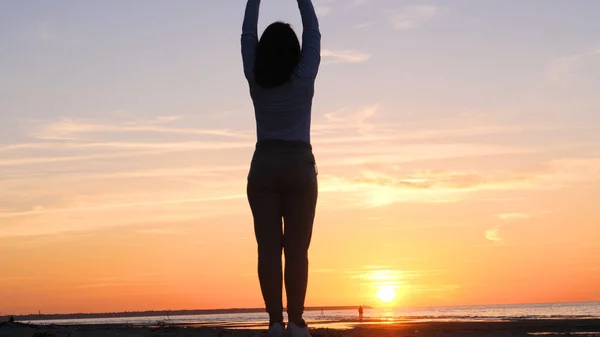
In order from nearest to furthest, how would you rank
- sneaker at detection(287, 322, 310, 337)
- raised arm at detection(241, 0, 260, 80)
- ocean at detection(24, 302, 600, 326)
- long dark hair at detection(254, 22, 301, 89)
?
sneaker at detection(287, 322, 310, 337) < long dark hair at detection(254, 22, 301, 89) < raised arm at detection(241, 0, 260, 80) < ocean at detection(24, 302, 600, 326)

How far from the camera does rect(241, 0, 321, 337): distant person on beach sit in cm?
547

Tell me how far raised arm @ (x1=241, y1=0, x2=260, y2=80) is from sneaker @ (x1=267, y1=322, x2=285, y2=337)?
1.81 meters

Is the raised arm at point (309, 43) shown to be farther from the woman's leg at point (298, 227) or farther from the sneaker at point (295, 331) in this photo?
the sneaker at point (295, 331)

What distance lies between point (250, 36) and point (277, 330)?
218 centimetres

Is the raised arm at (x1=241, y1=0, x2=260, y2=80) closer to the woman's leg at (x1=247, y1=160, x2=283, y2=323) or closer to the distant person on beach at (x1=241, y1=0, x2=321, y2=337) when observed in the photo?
the distant person on beach at (x1=241, y1=0, x2=321, y2=337)

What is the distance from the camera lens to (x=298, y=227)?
5512 millimetres

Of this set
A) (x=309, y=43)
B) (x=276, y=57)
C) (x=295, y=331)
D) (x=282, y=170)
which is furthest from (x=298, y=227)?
(x=309, y=43)

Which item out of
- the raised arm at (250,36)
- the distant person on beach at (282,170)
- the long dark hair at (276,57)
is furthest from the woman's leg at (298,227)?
the raised arm at (250,36)

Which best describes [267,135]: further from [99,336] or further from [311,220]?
[99,336]

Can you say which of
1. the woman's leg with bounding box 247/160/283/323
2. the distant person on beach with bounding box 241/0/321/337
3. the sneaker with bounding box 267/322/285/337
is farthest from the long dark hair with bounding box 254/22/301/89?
the sneaker with bounding box 267/322/285/337

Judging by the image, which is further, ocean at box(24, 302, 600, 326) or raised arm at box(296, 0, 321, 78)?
ocean at box(24, 302, 600, 326)

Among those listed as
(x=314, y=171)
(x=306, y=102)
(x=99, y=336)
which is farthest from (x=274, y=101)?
(x=99, y=336)

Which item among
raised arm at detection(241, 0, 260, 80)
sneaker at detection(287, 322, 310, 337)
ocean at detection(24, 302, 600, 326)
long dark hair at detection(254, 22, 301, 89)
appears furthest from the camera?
ocean at detection(24, 302, 600, 326)

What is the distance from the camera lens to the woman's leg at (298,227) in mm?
5457
